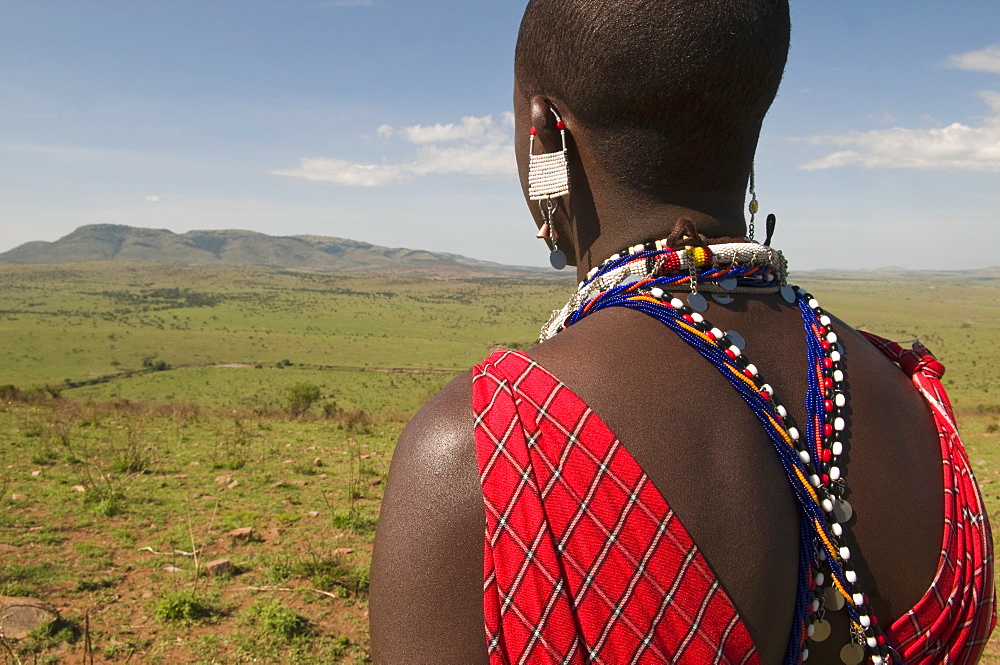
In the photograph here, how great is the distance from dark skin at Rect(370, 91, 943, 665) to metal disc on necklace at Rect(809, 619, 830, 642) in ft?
0.06

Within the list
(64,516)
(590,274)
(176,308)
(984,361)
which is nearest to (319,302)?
(176,308)

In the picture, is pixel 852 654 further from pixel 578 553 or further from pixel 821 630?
pixel 578 553

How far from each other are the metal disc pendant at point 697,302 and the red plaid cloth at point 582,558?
332 millimetres

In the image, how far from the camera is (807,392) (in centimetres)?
125

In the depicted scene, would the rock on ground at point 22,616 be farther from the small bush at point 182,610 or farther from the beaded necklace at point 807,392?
the beaded necklace at point 807,392

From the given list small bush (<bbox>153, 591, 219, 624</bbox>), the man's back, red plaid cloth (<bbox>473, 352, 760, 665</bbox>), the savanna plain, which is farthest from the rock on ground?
red plaid cloth (<bbox>473, 352, 760, 665</bbox>)

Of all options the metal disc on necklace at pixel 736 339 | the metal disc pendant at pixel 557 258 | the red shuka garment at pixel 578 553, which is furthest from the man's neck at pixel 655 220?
the red shuka garment at pixel 578 553

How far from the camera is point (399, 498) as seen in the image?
1.04 metres

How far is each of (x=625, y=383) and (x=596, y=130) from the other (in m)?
0.50

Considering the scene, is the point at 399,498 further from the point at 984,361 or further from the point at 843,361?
the point at 984,361

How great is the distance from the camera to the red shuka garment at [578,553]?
977 millimetres

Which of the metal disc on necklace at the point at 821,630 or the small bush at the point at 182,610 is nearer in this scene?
the metal disc on necklace at the point at 821,630

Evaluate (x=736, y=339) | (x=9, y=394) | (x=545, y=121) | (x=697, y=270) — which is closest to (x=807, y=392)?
(x=736, y=339)

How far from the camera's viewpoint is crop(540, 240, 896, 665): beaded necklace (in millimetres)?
1141
